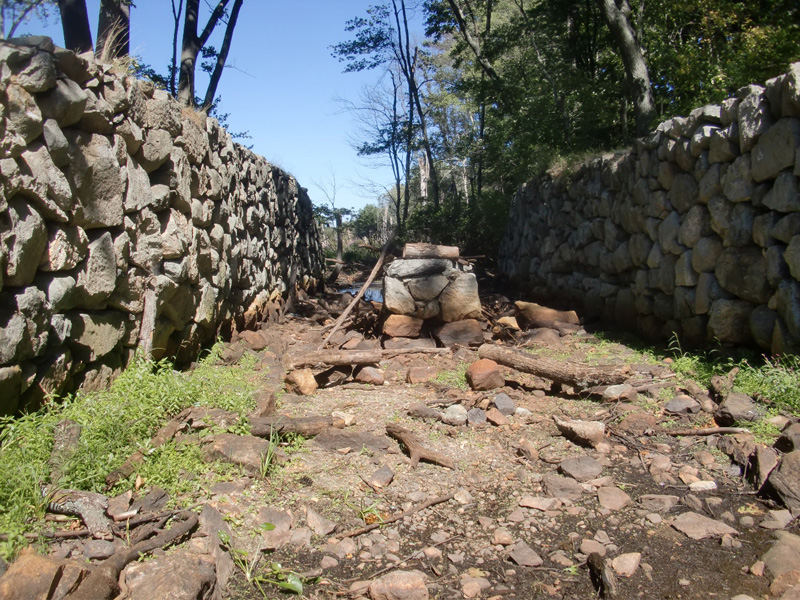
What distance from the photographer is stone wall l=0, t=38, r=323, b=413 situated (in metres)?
3.28

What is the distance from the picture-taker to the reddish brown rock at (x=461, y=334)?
7000mm

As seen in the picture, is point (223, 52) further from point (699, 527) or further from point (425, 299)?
point (699, 527)

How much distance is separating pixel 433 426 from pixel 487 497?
41.7 inches

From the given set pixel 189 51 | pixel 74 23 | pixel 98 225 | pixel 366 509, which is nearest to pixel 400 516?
pixel 366 509

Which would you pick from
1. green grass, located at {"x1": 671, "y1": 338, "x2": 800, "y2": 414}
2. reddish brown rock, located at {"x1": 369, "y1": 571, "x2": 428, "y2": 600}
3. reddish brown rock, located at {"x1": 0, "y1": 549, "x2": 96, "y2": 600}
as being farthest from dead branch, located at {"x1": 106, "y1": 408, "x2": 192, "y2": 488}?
green grass, located at {"x1": 671, "y1": 338, "x2": 800, "y2": 414}

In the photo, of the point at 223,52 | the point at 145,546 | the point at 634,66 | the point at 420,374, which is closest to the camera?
the point at 145,546

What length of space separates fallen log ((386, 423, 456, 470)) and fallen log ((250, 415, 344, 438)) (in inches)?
20.0

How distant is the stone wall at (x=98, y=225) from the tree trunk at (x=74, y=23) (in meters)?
3.17

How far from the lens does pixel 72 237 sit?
380 cm

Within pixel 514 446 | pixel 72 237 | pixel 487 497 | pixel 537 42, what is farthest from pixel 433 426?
pixel 537 42

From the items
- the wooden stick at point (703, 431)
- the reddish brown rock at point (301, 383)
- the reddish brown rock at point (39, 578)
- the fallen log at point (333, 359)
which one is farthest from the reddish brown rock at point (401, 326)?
the reddish brown rock at point (39, 578)

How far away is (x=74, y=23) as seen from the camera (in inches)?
320

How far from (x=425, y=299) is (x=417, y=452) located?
3.48 meters

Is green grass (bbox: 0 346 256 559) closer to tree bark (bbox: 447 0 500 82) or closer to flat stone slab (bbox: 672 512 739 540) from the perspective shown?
flat stone slab (bbox: 672 512 739 540)
